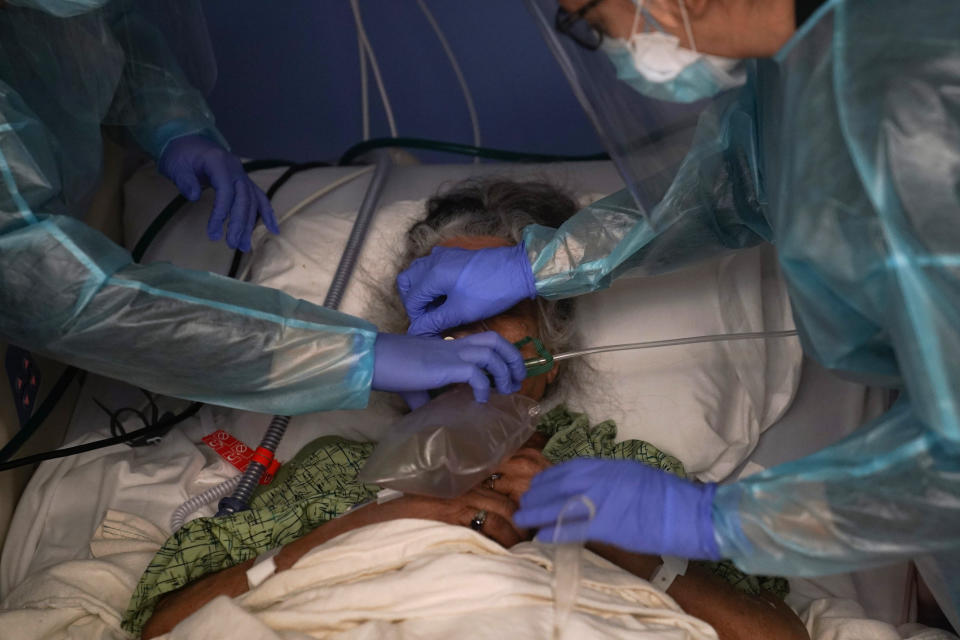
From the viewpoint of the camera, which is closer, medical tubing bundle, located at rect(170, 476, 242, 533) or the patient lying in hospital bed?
the patient lying in hospital bed

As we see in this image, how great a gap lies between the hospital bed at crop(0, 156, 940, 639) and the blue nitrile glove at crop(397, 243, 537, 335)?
10.7 inches

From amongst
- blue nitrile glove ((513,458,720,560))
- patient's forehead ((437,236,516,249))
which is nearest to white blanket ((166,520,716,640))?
blue nitrile glove ((513,458,720,560))

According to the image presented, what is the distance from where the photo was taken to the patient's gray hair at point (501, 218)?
172 cm

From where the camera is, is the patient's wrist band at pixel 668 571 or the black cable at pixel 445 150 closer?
the patient's wrist band at pixel 668 571

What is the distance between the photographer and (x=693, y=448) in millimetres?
1700

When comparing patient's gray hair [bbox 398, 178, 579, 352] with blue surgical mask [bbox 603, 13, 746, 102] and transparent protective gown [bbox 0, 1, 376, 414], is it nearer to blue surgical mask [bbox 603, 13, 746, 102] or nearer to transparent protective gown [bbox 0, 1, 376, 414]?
transparent protective gown [bbox 0, 1, 376, 414]

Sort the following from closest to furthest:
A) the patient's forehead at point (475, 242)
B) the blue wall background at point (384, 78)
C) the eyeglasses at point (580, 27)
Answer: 1. the eyeglasses at point (580, 27)
2. the patient's forehead at point (475, 242)
3. the blue wall background at point (384, 78)

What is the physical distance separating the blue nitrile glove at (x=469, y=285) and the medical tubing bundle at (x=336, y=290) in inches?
11.5

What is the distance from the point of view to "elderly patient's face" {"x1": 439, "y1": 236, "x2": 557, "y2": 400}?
1.59m

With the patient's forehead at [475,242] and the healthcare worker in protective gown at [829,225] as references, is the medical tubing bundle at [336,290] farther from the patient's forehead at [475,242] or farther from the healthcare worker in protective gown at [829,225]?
the healthcare worker in protective gown at [829,225]

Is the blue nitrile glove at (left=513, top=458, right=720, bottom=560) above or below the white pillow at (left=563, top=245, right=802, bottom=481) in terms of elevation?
above

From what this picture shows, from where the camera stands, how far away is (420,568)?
3.88 ft


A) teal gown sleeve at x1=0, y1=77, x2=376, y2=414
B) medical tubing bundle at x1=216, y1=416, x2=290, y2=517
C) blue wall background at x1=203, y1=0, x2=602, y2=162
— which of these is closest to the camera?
teal gown sleeve at x1=0, y1=77, x2=376, y2=414

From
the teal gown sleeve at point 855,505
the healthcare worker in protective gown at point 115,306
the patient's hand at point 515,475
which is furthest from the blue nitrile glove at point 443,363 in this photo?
the teal gown sleeve at point 855,505
